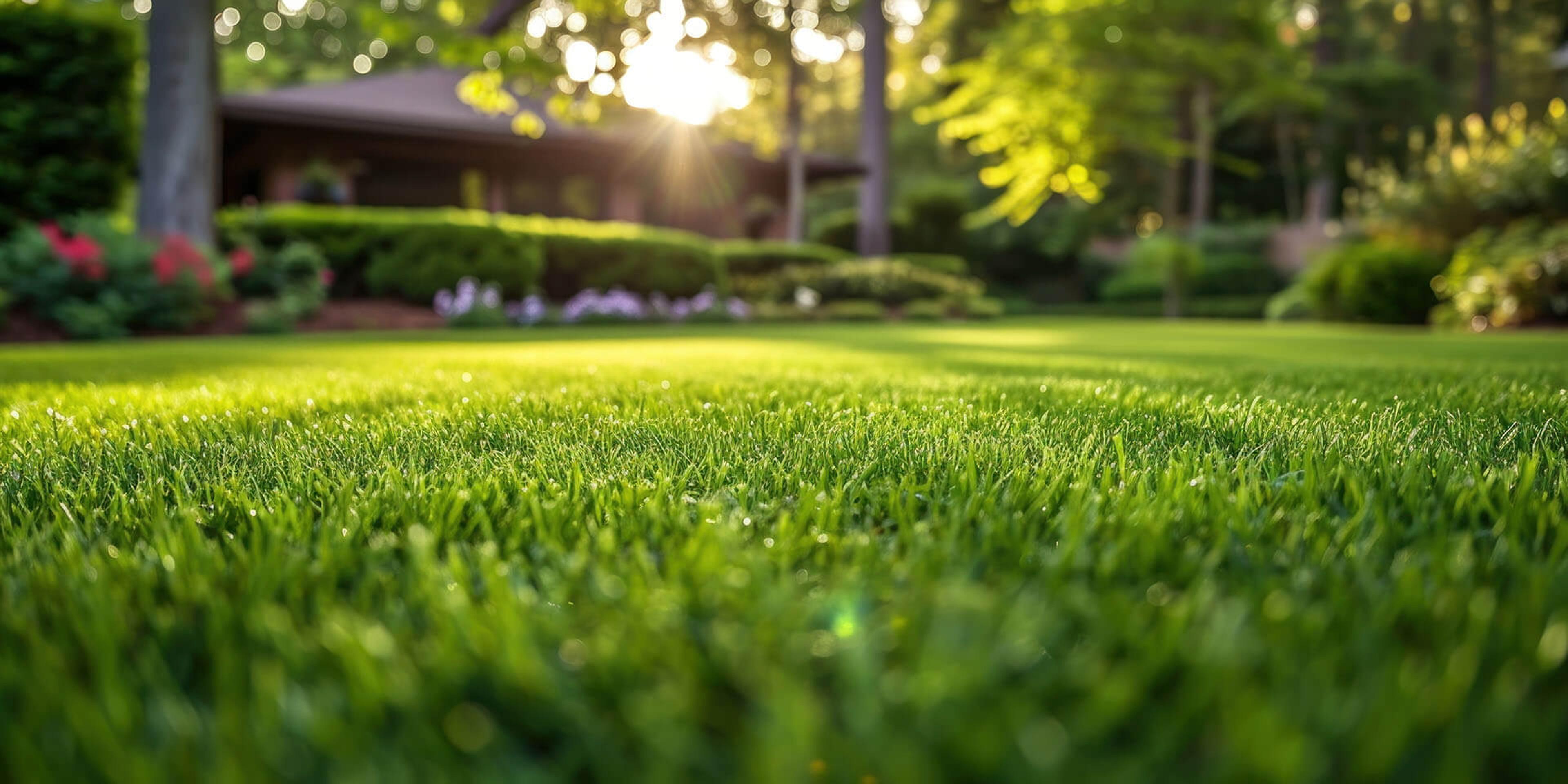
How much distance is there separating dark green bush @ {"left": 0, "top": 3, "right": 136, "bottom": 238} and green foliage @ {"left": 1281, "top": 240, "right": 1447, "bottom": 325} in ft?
58.1

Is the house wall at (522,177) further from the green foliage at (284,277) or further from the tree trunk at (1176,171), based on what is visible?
the tree trunk at (1176,171)

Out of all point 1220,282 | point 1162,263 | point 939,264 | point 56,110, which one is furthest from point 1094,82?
point 56,110

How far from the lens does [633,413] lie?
310 cm

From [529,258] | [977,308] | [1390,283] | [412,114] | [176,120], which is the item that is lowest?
[977,308]

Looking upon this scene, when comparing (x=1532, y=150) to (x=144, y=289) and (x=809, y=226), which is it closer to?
(x=144, y=289)

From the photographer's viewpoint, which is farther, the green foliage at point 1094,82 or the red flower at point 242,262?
the green foliage at point 1094,82

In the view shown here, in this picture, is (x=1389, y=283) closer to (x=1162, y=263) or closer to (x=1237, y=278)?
(x=1162, y=263)

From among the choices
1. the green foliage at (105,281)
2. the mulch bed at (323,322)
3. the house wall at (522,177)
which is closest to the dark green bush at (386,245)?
the mulch bed at (323,322)

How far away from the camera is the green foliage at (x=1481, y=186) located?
1402cm

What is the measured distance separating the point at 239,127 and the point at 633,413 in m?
21.0

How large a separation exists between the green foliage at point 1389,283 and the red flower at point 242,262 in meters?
15.8

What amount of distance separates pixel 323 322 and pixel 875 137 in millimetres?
15552

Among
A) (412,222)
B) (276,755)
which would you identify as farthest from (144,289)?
(276,755)

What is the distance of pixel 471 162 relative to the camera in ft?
77.4
